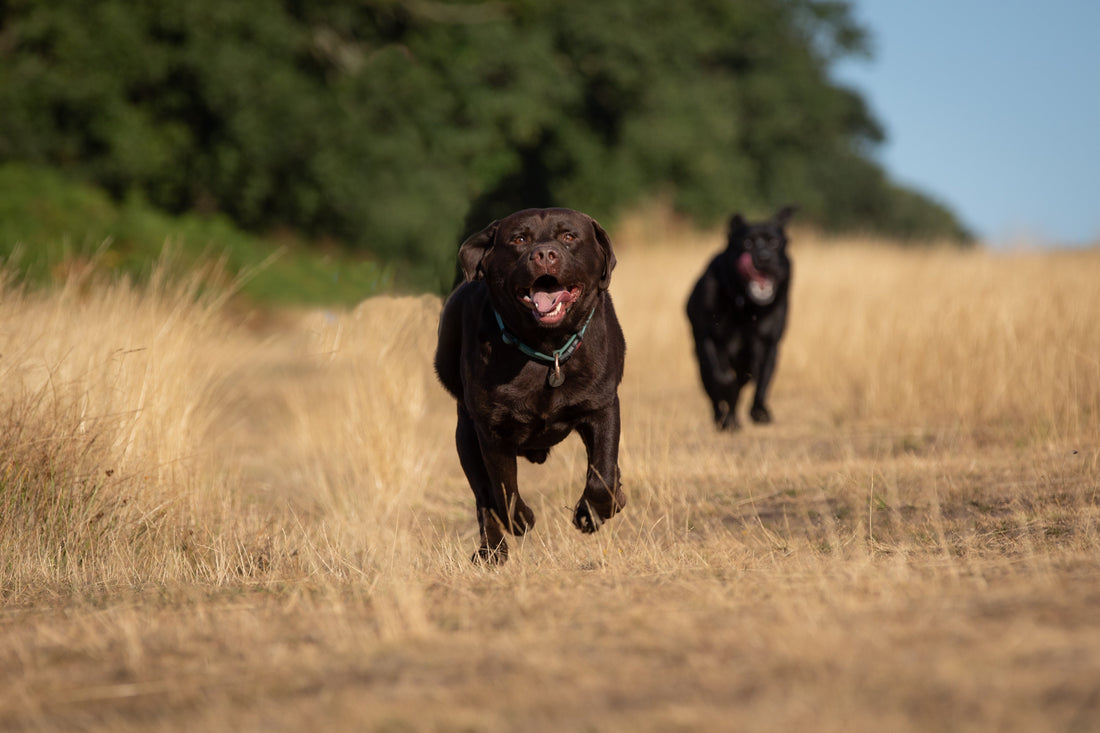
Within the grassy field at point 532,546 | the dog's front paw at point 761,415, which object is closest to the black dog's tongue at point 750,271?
the dog's front paw at point 761,415

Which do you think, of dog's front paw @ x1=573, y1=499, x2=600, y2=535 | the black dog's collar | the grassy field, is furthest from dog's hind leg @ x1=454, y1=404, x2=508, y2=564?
the black dog's collar

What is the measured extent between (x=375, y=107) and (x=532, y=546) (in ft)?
63.1

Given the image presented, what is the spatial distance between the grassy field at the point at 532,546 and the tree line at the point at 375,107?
32.0ft

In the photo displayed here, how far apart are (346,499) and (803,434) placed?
12.5ft

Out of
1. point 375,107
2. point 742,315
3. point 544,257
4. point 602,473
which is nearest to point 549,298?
point 544,257

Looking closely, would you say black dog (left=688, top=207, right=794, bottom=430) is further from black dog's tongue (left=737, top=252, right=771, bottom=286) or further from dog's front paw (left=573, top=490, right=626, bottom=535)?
dog's front paw (left=573, top=490, right=626, bottom=535)

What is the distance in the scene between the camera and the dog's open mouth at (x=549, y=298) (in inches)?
186

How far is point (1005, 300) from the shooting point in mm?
10195

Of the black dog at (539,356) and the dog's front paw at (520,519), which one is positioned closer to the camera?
the black dog at (539,356)

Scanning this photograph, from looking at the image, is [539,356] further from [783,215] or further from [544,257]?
[783,215]

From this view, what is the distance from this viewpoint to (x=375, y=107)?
77.3 ft

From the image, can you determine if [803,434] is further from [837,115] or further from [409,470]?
[837,115]

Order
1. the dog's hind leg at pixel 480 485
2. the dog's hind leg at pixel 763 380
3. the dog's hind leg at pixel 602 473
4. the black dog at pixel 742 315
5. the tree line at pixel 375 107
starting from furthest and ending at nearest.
Answer: the tree line at pixel 375 107 < the dog's hind leg at pixel 763 380 < the black dog at pixel 742 315 < the dog's hind leg at pixel 480 485 < the dog's hind leg at pixel 602 473

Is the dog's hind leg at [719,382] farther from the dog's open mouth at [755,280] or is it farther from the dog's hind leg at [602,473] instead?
the dog's hind leg at [602,473]
